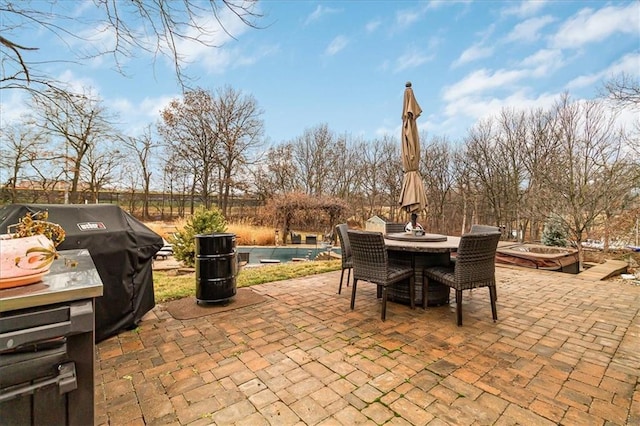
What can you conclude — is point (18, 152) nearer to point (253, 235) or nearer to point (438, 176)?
point (253, 235)

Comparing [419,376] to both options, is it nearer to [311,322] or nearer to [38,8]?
[311,322]

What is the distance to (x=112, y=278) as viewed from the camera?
2529 millimetres

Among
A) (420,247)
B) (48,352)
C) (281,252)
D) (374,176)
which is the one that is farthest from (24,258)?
(374,176)

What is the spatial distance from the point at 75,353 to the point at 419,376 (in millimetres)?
1945

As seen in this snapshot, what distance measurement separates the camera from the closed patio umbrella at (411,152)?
380 centimetres

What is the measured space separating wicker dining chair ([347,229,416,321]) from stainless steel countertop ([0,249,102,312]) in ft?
7.56

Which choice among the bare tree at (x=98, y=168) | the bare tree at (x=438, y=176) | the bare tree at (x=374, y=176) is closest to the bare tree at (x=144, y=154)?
the bare tree at (x=98, y=168)

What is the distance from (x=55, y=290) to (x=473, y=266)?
3.10 meters

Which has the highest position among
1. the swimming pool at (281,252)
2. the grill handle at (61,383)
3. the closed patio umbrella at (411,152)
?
the closed patio umbrella at (411,152)

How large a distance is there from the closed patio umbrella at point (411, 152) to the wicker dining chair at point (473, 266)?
3.39 feet

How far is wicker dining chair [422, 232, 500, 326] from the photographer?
2795 mm

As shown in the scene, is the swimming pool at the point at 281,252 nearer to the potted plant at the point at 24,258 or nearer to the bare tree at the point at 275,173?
the bare tree at the point at 275,173

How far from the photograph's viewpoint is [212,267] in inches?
132


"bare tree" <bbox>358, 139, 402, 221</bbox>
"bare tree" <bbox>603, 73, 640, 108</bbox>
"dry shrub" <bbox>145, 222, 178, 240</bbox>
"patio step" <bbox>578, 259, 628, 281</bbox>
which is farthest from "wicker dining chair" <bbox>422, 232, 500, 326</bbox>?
"bare tree" <bbox>358, 139, 402, 221</bbox>
